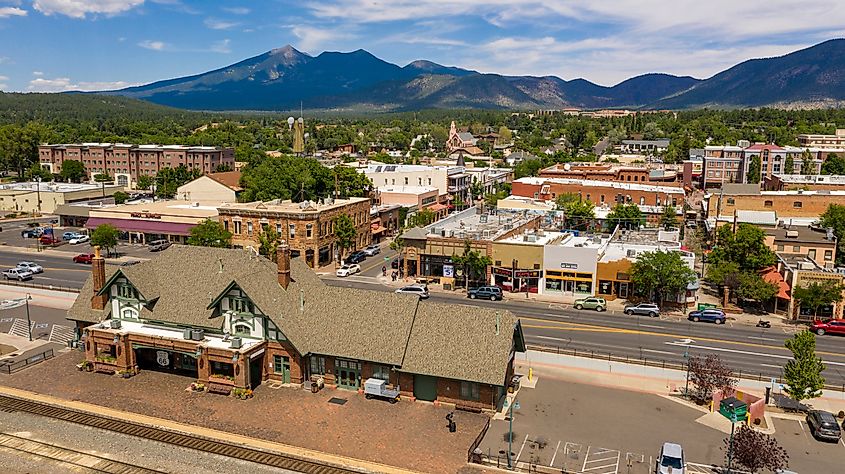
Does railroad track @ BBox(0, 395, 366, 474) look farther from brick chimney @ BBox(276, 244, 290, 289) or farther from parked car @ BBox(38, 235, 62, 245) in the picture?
parked car @ BBox(38, 235, 62, 245)

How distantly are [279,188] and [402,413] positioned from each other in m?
69.1

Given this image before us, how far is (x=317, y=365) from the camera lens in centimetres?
4612

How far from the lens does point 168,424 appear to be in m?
40.2

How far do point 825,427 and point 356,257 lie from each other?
6194cm

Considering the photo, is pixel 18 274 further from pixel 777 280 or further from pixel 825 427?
pixel 777 280

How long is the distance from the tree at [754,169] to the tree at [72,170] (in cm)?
16483

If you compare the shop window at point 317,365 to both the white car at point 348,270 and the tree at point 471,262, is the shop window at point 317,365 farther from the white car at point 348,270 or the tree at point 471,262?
the white car at point 348,270

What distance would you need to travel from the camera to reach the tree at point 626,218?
104062 mm

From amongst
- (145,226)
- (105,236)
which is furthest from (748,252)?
(145,226)

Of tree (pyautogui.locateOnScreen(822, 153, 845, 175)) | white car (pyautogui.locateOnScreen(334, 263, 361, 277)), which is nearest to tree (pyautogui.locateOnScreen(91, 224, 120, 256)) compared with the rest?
white car (pyautogui.locateOnScreen(334, 263, 361, 277))

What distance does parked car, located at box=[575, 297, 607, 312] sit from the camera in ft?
223

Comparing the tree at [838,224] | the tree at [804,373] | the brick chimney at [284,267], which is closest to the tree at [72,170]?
the brick chimney at [284,267]

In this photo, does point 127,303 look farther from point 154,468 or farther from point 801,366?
point 801,366

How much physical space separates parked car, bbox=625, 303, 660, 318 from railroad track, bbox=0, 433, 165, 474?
46698 mm
